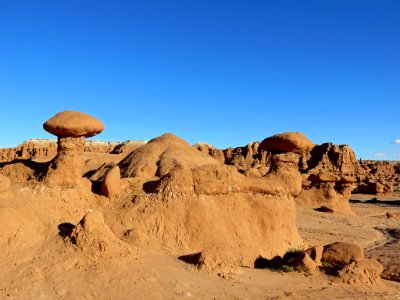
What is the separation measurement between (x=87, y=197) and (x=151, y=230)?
1.70 metres

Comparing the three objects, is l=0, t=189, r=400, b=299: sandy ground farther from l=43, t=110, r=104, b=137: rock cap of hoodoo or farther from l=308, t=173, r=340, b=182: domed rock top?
l=308, t=173, r=340, b=182: domed rock top

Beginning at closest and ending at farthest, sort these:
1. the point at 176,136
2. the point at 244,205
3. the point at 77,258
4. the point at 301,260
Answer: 1. the point at 77,258
2. the point at 301,260
3. the point at 244,205
4. the point at 176,136

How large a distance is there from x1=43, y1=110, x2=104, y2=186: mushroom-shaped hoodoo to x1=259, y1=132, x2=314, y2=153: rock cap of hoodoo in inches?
211

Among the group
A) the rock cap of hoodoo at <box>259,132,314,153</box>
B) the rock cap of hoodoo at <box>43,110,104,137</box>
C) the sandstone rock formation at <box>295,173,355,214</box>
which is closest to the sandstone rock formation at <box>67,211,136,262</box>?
the rock cap of hoodoo at <box>43,110,104,137</box>

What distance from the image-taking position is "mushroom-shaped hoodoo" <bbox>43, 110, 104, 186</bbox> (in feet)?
30.8

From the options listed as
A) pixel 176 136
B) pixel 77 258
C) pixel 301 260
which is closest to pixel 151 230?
pixel 77 258

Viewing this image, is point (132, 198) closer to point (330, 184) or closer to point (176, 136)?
point (176, 136)

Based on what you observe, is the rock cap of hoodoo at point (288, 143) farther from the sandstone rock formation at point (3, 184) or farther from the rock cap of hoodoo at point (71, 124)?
the sandstone rock formation at point (3, 184)

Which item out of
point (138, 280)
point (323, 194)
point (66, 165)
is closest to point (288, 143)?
point (66, 165)

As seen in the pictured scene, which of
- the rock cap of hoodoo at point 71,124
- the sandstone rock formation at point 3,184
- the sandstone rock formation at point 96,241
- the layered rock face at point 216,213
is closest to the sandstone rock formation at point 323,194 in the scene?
the layered rock face at point 216,213

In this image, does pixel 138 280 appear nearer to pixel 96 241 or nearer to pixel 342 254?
pixel 96 241

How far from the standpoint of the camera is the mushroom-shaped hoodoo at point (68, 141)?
9374mm

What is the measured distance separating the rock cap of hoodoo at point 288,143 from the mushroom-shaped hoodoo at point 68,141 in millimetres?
5365

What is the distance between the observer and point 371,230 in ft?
59.5
